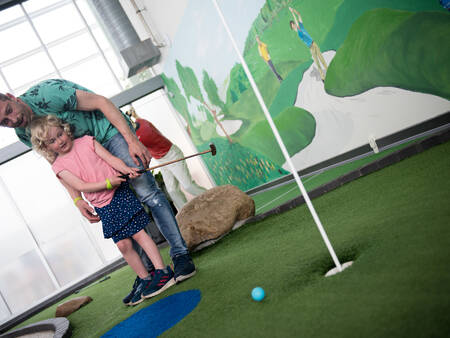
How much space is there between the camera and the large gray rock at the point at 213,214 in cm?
329

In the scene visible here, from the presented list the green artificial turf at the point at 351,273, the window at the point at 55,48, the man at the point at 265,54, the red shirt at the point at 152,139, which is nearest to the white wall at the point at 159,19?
the window at the point at 55,48

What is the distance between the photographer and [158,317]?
6.00 ft

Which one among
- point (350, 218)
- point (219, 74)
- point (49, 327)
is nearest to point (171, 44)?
point (219, 74)

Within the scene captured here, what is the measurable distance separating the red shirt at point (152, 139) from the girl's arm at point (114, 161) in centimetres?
324

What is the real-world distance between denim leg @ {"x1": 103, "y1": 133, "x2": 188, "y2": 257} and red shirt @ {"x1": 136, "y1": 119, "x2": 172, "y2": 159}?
3.16 meters

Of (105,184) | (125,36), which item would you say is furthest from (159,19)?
(105,184)

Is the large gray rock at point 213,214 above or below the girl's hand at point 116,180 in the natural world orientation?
below

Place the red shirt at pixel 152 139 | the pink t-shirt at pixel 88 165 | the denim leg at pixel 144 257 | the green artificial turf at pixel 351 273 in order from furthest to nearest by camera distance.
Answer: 1. the red shirt at pixel 152 139
2. the denim leg at pixel 144 257
3. the pink t-shirt at pixel 88 165
4. the green artificial turf at pixel 351 273

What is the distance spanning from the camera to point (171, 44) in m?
6.64

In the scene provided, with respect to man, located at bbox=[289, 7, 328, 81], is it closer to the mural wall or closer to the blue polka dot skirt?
the mural wall

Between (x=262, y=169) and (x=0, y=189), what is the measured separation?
5.01 meters

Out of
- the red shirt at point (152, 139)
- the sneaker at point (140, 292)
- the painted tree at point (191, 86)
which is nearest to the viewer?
the sneaker at point (140, 292)

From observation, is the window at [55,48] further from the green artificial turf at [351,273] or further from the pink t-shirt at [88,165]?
the green artificial turf at [351,273]

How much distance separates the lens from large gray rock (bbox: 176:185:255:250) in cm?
329
